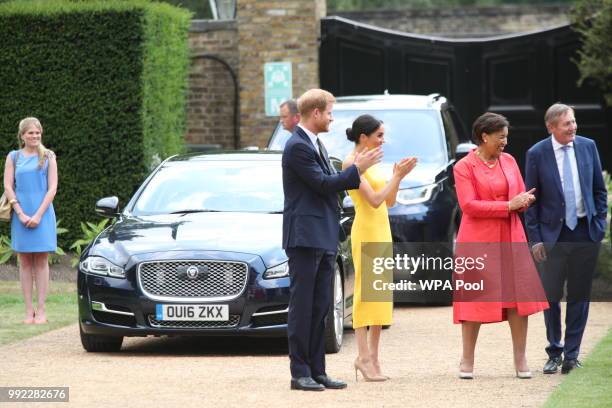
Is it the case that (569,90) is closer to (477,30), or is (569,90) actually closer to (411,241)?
(411,241)

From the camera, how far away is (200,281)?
10.9 meters

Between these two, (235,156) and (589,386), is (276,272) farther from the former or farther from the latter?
(589,386)

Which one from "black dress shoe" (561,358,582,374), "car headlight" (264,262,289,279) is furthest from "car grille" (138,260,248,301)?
"black dress shoe" (561,358,582,374)

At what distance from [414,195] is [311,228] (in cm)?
582

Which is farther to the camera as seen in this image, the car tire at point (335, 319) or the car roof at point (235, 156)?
the car roof at point (235, 156)

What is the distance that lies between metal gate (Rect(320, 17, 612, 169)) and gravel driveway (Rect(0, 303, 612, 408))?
8.36 metres

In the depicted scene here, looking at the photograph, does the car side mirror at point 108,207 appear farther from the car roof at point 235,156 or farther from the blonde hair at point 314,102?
the blonde hair at point 314,102

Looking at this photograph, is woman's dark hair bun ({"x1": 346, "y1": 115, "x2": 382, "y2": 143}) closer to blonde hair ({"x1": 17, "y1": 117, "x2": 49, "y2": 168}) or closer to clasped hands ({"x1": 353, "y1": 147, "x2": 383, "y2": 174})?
clasped hands ({"x1": 353, "y1": 147, "x2": 383, "y2": 174})

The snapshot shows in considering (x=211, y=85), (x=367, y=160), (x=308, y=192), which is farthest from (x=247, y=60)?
(x=367, y=160)

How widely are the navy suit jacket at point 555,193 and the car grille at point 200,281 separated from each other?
7.42ft

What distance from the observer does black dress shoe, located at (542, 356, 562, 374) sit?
393 inches

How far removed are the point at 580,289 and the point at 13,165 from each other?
19.2 ft

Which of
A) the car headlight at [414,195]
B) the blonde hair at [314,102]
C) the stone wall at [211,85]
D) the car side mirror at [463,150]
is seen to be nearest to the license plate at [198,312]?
the blonde hair at [314,102]

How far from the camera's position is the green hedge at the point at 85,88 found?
57.7ft
